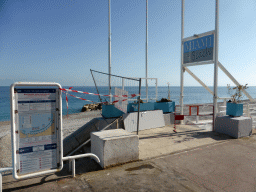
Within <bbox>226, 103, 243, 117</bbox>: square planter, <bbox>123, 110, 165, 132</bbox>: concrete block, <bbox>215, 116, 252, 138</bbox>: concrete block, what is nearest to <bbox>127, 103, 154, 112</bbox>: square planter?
<bbox>123, 110, 165, 132</bbox>: concrete block

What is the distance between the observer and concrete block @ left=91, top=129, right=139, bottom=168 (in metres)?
4.90

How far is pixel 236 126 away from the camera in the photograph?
26.1 ft

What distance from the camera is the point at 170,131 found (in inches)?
360

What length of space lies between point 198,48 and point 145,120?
4.94 meters

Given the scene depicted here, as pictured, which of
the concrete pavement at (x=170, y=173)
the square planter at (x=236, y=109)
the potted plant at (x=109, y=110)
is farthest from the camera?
the potted plant at (x=109, y=110)

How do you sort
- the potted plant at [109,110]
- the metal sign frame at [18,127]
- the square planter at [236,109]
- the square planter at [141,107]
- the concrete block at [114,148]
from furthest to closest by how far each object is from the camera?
the square planter at [141,107] < the potted plant at [109,110] < the square planter at [236,109] < the concrete block at [114,148] < the metal sign frame at [18,127]

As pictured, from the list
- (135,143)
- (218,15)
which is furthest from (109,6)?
(135,143)

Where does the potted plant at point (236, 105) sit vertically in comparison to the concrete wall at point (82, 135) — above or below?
above

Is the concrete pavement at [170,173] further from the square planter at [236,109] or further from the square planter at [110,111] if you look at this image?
the square planter at [110,111]

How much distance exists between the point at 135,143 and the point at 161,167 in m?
0.93

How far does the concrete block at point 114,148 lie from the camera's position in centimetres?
490

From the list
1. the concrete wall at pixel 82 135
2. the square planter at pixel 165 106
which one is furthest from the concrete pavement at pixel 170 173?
the square planter at pixel 165 106

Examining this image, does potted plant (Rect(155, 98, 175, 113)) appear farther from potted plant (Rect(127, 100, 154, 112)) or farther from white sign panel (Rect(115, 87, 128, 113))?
white sign panel (Rect(115, 87, 128, 113))

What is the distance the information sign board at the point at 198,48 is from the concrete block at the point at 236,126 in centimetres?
326
